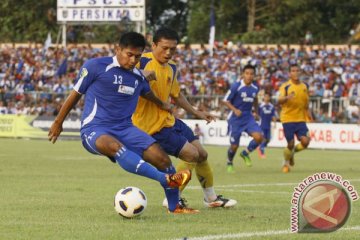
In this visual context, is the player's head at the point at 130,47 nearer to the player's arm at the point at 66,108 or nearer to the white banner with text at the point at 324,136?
the player's arm at the point at 66,108

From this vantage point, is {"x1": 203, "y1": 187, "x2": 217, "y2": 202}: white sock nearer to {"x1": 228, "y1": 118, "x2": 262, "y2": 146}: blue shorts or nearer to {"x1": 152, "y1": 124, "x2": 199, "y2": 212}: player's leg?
{"x1": 152, "y1": 124, "x2": 199, "y2": 212}: player's leg

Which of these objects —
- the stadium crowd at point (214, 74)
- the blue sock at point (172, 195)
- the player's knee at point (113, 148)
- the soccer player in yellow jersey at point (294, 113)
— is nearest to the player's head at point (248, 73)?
the soccer player in yellow jersey at point (294, 113)

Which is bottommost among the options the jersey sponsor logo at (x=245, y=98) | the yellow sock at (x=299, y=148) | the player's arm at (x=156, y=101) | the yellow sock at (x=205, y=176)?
the yellow sock at (x=299, y=148)

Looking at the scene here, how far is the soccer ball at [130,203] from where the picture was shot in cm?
1053

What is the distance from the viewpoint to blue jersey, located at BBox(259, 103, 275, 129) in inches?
1218

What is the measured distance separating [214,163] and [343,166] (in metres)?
3.24

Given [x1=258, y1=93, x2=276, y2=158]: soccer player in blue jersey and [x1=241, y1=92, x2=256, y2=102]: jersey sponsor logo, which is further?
[x1=258, y1=93, x2=276, y2=158]: soccer player in blue jersey

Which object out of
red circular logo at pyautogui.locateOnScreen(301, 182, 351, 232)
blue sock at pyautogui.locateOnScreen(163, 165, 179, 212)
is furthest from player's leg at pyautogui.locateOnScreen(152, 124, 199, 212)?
red circular logo at pyautogui.locateOnScreen(301, 182, 351, 232)

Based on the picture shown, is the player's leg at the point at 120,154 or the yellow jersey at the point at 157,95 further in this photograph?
the yellow jersey at the point at 157,95

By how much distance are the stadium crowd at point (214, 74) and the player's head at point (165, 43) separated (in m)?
22.5

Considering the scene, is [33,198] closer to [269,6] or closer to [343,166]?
[343,166]

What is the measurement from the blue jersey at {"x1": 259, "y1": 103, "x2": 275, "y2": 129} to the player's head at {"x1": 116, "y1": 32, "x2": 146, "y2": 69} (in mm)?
20249

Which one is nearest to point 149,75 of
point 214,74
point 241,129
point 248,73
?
point 248,73

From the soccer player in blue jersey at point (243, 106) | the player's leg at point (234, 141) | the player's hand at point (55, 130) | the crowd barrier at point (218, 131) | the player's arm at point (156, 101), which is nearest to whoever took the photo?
the player's hand at point (55, 130)
